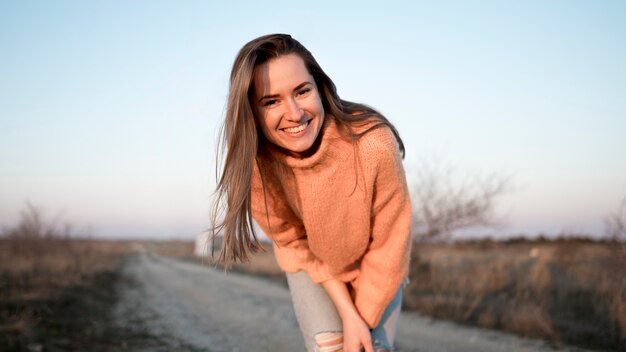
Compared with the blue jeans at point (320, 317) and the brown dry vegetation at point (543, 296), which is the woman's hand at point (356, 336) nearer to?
the blue jeans at point (320, 317)

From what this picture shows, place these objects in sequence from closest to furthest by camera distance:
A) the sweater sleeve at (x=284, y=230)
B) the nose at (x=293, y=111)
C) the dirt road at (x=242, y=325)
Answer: the nose at (x=293, y=111)
the sweater sleeve at (x=284, y=230)
the dirt road at (x=242, y=325)

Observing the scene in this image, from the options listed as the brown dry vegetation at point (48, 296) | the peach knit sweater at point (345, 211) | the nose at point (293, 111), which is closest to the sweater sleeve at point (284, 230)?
the peach knit sweater at point (345, 211)

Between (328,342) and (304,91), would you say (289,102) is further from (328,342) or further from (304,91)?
(328,342)

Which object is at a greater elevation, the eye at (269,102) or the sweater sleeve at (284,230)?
A: the eye at (269,102)

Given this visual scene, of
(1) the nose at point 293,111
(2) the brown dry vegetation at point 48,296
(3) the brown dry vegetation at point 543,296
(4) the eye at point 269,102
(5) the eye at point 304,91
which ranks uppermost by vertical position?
(5) the eye at point 304,91

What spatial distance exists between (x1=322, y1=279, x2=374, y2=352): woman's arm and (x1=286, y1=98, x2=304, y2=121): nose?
100 cm

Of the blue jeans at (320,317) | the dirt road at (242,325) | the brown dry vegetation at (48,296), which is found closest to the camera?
the blue jeans at (320,317)

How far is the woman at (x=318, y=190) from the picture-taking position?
8.59 ft

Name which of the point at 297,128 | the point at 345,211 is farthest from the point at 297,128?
the point at 345,211

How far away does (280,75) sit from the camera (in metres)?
2.56

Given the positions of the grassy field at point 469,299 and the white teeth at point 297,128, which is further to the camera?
the grassy field at point 469,299

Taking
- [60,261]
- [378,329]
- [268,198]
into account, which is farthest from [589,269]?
[60,261]

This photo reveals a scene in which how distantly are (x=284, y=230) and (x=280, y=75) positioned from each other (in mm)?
989

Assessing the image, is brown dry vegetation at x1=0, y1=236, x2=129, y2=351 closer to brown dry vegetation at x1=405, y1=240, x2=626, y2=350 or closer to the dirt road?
the dirt road
